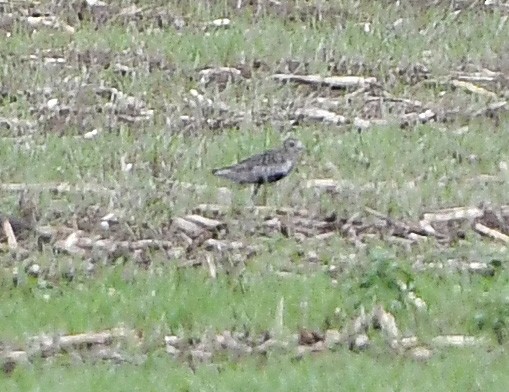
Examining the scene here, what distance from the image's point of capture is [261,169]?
12.1 meters

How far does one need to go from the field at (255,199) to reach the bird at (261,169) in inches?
4.9

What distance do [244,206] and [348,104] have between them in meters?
3.37

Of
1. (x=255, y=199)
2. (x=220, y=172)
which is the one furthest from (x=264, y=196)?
(x=220, y=172)

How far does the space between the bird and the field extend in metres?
0.12

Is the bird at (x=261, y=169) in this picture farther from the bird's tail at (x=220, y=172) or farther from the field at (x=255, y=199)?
the field at (x=255, y=199)

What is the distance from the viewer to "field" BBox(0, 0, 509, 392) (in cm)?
917

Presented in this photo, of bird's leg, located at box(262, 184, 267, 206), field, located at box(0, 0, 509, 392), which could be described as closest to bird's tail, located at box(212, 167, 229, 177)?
field, located at box(0, 0, 509, 392)

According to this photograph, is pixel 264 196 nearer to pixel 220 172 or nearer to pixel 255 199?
pixel 255 199

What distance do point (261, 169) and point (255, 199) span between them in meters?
0.26

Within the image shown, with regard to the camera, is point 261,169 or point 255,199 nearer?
point 255,199

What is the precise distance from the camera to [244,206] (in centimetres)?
1179

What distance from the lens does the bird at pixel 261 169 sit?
12094 mm

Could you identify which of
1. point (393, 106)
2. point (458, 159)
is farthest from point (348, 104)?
point (458, 159)

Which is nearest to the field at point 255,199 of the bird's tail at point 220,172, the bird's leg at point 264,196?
the bird's leg at point 264,196
